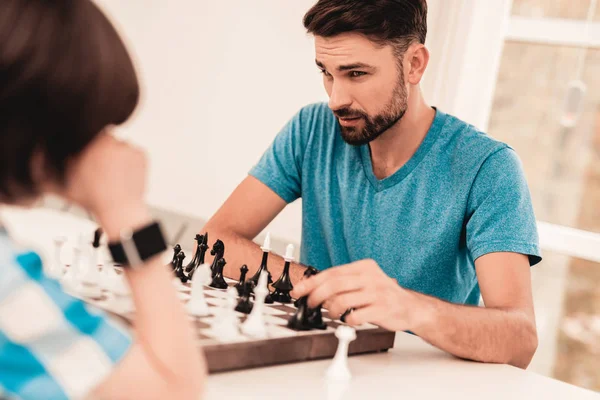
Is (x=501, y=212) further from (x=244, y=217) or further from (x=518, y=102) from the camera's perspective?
(x=518, y=102)

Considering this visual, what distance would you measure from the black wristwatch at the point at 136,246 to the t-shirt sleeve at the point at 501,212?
1.12 m

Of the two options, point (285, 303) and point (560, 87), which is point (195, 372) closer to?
point (285, 303)

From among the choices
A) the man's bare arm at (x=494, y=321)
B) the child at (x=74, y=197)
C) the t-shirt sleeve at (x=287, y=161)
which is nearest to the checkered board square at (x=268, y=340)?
the man's bare arm at (x=494, y=321)

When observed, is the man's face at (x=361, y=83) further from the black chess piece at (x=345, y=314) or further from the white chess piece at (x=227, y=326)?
the white chess piece at (x=227, y=326)

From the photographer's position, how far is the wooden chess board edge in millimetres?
1099

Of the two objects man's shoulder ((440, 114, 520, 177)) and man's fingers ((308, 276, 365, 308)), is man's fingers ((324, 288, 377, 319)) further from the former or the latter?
man's shoulder ((440, 114, 520, 177))

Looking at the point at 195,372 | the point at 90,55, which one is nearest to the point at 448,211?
the point at 195,372

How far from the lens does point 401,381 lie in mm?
1227

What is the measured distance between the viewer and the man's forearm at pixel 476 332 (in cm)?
142

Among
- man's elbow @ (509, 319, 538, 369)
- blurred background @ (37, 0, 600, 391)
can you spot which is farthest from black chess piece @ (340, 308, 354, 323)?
blurred background @ (37, 0, 600, 391)

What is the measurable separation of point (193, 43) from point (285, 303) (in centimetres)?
240

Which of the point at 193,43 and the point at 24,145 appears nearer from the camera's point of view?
the point at 24,145

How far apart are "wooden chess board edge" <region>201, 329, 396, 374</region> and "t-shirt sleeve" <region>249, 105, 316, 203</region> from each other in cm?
92

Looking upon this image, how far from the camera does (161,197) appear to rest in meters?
3.79
